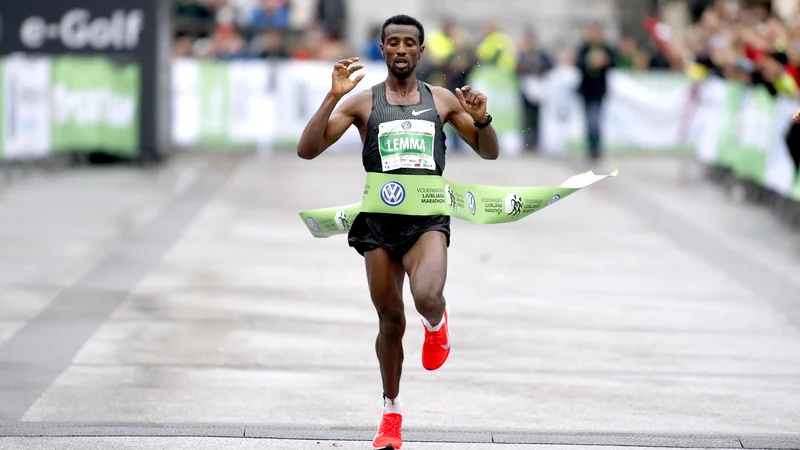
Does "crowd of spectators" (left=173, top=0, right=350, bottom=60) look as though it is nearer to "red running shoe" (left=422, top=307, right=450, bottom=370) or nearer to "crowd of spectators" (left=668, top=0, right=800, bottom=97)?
"crowd of spectators" (left=668, top=0, right=800, bottom=97)

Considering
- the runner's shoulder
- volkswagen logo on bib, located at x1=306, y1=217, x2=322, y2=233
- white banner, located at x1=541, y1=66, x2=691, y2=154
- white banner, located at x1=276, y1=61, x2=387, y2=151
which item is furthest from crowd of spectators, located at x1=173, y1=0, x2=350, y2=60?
the runner's shoulder

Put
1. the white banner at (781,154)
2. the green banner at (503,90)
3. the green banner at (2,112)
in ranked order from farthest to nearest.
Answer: the green banner at (503,90) → the green banner at (2,112) → the white banner at (781,154)

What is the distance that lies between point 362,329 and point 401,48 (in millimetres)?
3510

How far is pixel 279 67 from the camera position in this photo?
23.5 m

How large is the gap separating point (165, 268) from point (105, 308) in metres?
1.80

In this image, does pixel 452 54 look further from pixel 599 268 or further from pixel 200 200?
pixel 599 268

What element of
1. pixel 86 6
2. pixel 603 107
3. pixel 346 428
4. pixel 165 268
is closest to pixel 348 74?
pixel 346 428

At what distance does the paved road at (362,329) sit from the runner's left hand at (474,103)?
1.48 meters

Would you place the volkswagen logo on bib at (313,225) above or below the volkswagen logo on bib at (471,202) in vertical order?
below

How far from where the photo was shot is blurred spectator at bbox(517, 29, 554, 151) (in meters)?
23.2

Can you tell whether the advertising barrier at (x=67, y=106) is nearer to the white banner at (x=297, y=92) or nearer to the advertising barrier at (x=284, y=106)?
the advertising barrier at (x=284, y=106)

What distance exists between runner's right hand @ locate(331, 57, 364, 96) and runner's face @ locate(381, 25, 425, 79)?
0.53ft

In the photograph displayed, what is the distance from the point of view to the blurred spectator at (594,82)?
71.2 feet

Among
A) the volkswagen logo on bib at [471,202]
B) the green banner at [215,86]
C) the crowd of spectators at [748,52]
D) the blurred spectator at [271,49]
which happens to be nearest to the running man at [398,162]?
the volkswagen logo on bib at [471,202]
